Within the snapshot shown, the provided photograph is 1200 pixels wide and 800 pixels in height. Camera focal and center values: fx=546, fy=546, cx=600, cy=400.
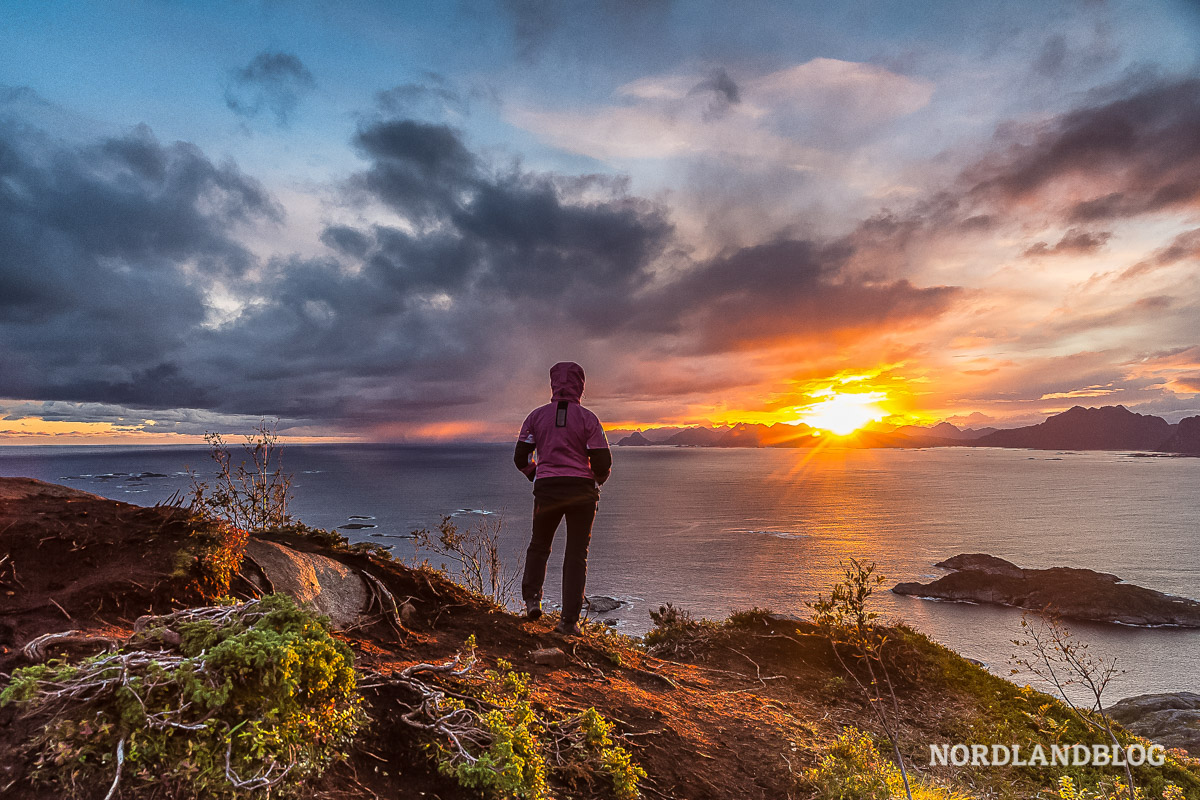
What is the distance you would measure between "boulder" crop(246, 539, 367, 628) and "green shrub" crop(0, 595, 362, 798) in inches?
83.3

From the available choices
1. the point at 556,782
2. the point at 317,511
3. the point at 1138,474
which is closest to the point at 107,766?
the point at 556,782

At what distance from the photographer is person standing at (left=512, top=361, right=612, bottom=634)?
6773 millimetres

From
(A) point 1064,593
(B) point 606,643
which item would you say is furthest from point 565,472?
(A) point 1064,593

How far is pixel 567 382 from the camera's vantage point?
726 cm

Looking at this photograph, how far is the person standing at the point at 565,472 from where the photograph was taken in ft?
22.2

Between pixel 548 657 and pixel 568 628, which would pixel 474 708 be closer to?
pixel 548 657

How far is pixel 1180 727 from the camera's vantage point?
1535 centimetres

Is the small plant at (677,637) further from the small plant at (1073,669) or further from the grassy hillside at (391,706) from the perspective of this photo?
the small plant at (1073,669)

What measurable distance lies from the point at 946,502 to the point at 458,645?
13384 centimetres

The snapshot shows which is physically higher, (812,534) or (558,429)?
(558,429)

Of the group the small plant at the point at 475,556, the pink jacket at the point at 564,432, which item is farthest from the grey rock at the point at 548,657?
the pink jacket at the point at 564,432

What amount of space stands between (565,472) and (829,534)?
80428mm

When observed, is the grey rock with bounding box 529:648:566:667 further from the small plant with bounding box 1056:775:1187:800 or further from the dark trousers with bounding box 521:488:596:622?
the small plant with bounding box 1056:775:1187:800

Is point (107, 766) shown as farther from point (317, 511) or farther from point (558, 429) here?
point (317, 511)
